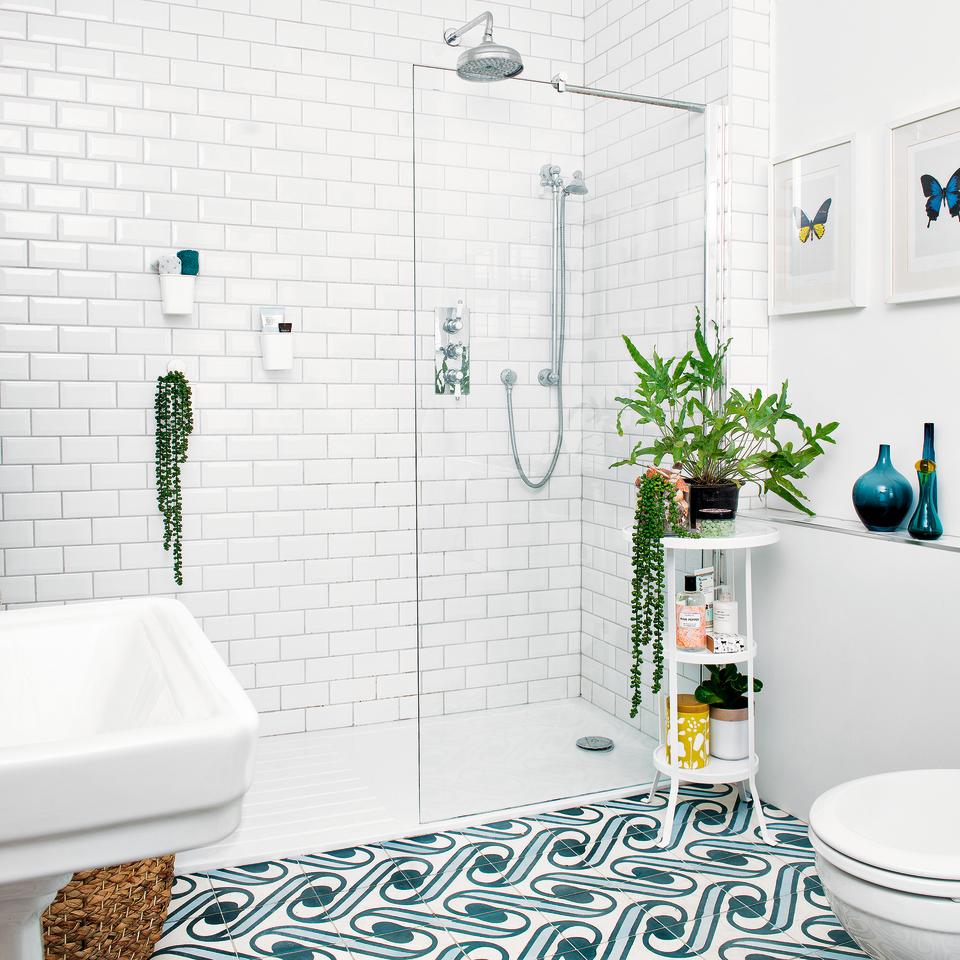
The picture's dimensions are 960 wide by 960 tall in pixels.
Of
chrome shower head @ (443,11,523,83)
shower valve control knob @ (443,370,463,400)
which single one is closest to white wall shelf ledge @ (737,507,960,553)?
shower valve control knob @ (443,370,463,400)

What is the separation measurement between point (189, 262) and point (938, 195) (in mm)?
2453

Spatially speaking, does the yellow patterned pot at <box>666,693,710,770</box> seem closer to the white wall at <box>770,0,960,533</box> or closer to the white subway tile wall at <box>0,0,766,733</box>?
the white subway tile wall at <box>0,0,766,733</box>

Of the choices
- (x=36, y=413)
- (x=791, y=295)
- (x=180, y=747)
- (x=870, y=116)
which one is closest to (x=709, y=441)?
(x=791, y=295)

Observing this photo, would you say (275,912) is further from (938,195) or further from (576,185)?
(938,195)

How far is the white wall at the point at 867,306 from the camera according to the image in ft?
8.21

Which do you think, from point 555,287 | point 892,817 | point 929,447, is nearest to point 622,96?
point 555,287

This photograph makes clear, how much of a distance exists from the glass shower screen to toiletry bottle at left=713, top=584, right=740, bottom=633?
0.31 m

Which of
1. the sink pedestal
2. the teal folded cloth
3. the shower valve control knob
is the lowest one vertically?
the sink pedestal

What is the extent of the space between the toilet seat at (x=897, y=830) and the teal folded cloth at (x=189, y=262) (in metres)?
2.70

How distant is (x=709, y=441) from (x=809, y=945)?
4.42 feet

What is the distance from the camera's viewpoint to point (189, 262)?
3.36 m

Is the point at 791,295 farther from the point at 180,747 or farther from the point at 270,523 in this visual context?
the point at 180,747

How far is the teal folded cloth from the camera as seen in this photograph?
11.0ft

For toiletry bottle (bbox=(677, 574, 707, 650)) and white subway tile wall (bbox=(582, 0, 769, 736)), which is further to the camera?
white subway tile wall (bbox=(582, 0, 769, 736))
